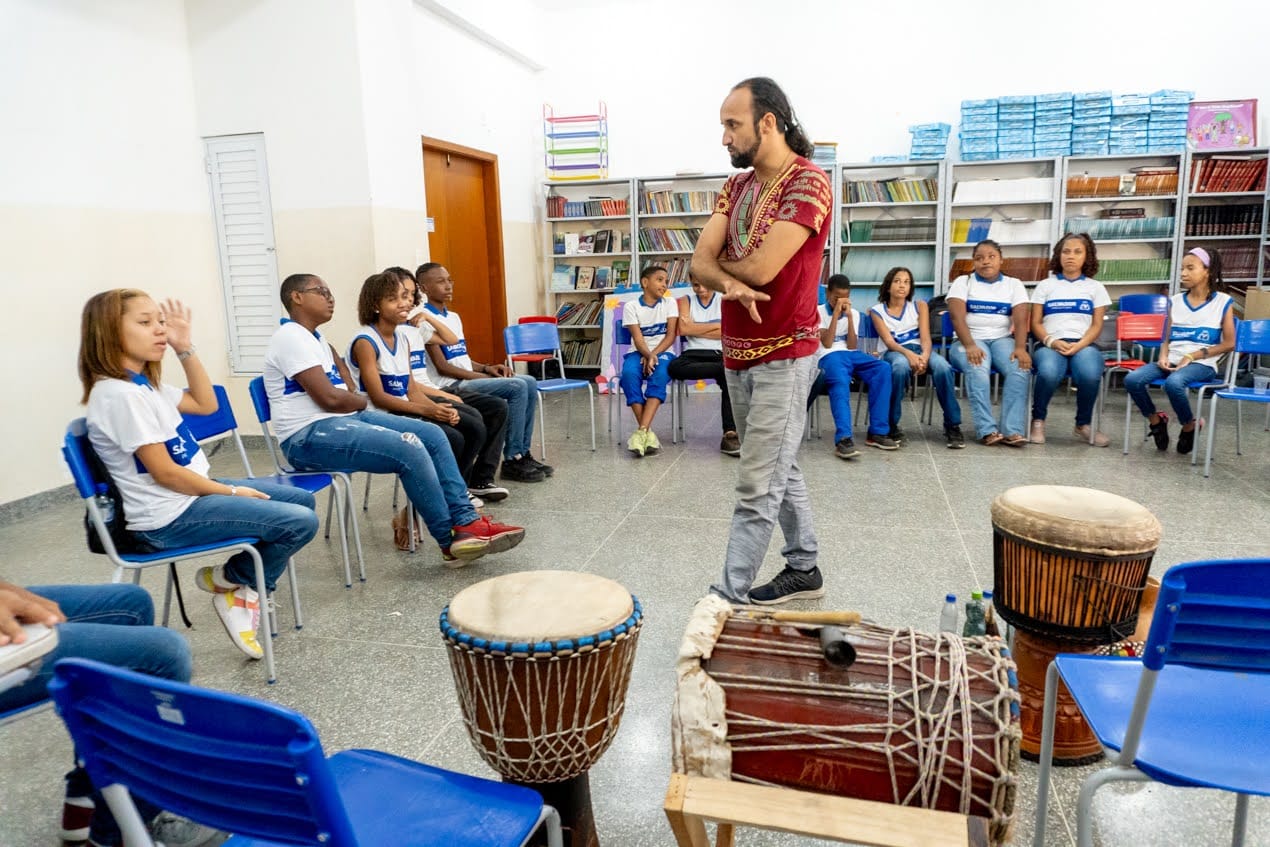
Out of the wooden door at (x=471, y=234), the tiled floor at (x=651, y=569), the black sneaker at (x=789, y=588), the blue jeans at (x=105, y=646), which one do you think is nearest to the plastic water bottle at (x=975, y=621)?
the tiled floor at (x=651, y=569)

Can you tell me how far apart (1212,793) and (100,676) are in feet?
6.74

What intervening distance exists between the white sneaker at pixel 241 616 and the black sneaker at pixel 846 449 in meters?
3.22

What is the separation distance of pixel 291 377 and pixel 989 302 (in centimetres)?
418

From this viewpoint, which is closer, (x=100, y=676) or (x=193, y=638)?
(x=100, y=676)

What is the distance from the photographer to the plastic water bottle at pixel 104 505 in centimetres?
212

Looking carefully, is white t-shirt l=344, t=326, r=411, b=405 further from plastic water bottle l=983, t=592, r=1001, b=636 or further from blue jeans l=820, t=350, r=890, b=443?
blue jeans l=820, t=350, r=890, b=443

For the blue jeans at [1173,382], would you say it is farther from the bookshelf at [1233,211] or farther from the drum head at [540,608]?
the drum head at [540,608]

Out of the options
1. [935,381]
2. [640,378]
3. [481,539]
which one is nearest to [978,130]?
[935,381]

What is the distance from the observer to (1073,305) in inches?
197

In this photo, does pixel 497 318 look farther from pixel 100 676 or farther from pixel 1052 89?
pixel 100 676

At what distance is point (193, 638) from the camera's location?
259 cm

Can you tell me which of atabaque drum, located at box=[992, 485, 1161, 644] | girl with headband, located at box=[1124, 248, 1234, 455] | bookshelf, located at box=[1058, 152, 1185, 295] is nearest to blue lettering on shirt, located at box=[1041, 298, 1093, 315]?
girl with headband, located at box=[1124, 248, 1234, 455]

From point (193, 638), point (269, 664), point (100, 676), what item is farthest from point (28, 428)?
point (100, 676)

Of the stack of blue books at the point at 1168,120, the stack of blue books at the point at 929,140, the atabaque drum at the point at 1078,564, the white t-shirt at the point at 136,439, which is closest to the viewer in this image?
the atabaque drum at the point at 1078,564
